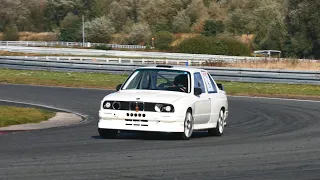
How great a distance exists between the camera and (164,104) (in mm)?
15742

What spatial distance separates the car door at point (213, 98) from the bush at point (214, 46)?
194 feet

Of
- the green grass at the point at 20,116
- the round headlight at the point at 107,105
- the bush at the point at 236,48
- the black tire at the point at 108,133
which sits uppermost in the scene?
the round headlight at the point at 107,105

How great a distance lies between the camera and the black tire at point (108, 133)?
52.7ft

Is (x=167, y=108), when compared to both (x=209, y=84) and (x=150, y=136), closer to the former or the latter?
(x=150, y=136)

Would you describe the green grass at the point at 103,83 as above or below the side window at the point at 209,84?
below

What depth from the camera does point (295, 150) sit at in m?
14.4

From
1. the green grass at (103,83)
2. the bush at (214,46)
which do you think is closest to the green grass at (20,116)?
the green grass at (103,83)

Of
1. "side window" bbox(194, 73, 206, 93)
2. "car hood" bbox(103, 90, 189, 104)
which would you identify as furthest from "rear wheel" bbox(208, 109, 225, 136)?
"car hood" bbox(103, 90, 189, 104)

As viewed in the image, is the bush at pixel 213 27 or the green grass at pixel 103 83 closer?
the green grass at pixel 103 83

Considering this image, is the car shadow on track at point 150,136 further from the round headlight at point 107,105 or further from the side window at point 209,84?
the side window at point 209,84

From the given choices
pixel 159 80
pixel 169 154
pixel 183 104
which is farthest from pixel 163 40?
pixel 169 154

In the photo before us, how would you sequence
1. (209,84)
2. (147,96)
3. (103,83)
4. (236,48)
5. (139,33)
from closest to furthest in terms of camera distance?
(147,96), (209,84), (103,83), (236,48), (139,33)

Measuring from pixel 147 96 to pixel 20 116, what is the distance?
18.6ft

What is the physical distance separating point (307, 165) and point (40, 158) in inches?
156
